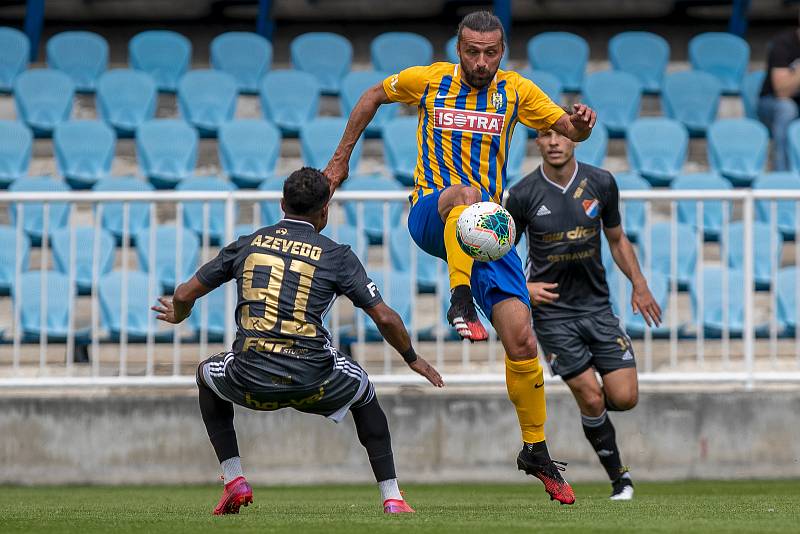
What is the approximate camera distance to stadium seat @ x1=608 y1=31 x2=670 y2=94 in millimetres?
13961

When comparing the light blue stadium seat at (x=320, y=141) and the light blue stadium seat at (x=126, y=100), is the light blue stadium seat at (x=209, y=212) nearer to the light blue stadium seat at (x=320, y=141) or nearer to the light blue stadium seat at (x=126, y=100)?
the light blue stadium seat at (x=320, y=141)

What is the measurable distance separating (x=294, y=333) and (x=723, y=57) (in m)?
9.42

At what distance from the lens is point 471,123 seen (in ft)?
21.2

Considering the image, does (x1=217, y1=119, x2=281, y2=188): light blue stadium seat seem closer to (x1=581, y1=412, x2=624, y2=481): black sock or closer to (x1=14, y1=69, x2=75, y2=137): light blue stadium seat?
(x1=14, y1=69, x2=75, y2=137): light blue stadium seat

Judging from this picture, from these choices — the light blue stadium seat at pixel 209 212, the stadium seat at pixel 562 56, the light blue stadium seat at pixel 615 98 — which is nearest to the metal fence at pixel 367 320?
the light blue stadium seat at pixel 209 212

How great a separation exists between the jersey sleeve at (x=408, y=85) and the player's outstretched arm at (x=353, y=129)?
5 centimetres

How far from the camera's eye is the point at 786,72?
12.8 metres

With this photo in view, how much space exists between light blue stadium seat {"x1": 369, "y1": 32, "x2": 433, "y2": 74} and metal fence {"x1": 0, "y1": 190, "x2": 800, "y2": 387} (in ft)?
15.1

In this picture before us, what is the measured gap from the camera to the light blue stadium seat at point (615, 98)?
43.5ft

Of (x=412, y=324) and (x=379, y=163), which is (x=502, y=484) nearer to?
(x=412, y=324)

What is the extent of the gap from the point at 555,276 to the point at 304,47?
7.07 metres

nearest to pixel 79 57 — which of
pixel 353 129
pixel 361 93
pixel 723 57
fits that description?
pixel 361 93

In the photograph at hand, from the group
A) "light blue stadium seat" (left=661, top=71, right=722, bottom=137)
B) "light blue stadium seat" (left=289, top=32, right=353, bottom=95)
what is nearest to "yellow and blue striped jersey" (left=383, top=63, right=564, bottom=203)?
"light blue stadium seat" (left=661, top=71, right=722, bottom=137)

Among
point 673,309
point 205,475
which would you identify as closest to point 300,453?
point 205,475
